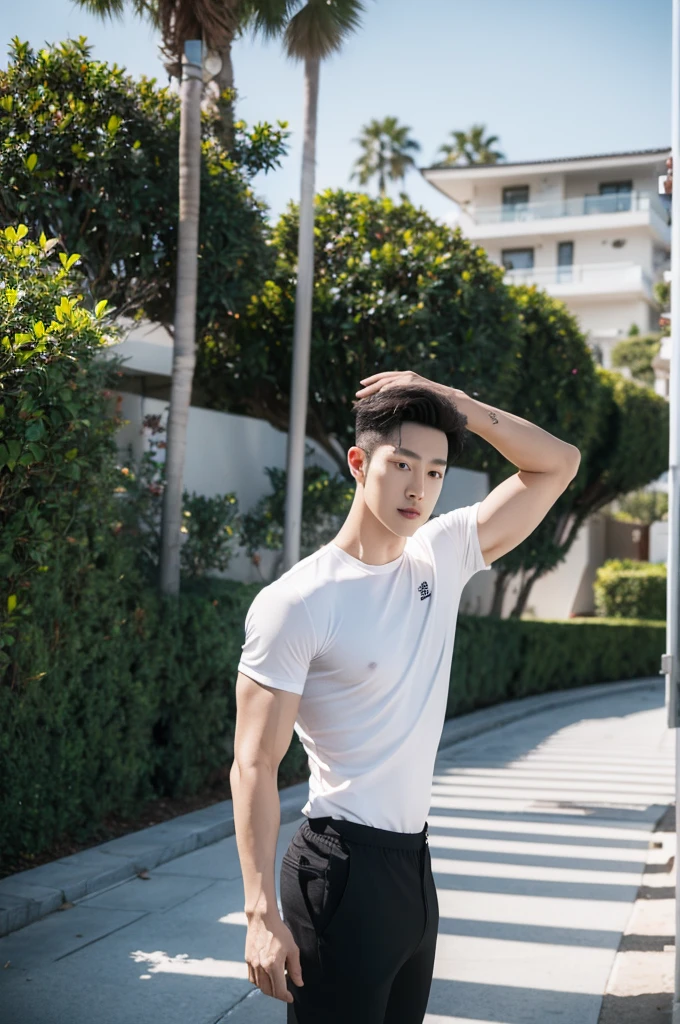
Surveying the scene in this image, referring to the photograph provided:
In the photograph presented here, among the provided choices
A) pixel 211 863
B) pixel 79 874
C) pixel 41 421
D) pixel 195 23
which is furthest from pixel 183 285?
pixel 79 874

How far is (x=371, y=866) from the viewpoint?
235cm

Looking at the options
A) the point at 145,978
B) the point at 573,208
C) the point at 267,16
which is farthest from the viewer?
the point at 573,208

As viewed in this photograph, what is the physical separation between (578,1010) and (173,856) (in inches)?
133

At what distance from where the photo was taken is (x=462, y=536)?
2848mm

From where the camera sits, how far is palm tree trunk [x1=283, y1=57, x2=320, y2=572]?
10.3 meters

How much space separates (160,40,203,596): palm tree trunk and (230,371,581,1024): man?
6.24 metres

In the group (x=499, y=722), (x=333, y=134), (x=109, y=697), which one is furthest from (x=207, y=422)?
(x=499, y=722)

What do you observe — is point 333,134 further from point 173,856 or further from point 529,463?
point 529,463

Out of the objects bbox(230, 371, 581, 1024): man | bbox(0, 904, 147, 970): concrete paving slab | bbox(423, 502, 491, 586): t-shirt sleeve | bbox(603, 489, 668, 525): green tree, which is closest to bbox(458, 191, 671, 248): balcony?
bbox(603, 489, 668, 525): green tree

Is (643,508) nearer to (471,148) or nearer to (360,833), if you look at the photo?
(471,148)

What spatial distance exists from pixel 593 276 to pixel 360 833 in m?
49.1

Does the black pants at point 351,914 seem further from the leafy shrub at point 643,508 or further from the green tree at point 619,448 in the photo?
the leafy shrub at point 643,508

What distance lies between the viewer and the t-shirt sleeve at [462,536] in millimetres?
2812

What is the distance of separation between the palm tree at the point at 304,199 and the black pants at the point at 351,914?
795 cm
